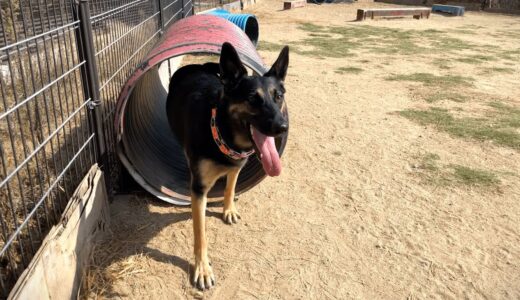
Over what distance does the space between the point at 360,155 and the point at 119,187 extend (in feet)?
9.70

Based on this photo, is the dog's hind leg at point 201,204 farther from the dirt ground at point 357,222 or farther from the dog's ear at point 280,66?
the dog's ear at point 280,66

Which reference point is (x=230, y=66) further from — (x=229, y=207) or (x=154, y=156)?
(x=154, y=156)

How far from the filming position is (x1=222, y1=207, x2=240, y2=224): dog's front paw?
13.2ft

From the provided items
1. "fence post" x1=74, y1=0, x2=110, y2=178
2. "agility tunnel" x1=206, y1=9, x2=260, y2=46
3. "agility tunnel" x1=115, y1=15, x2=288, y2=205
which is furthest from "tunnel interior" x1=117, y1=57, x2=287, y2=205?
"agility tunnel" x1=206, y1=9, x2=260, y2=46

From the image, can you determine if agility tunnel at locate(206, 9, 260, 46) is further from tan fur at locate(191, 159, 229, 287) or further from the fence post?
tan fur at locate(191, 159, 229, 287)

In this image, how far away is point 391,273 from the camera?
3359 mm

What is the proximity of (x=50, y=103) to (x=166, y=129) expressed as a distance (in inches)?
73.2

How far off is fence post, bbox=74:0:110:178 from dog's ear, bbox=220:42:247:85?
3.64 ft

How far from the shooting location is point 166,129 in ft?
18.0

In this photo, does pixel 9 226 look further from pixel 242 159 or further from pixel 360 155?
pixel 360 155

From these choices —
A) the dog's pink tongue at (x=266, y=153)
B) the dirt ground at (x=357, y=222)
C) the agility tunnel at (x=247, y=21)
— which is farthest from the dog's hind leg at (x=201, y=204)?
the agility tunnel at (x=247, y=21)

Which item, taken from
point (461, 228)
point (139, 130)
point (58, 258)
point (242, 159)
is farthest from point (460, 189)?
point (58, 258)

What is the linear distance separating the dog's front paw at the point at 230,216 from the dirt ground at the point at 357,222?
2.9 inches

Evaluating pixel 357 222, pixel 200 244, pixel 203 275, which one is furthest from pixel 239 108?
pixel 357 222
